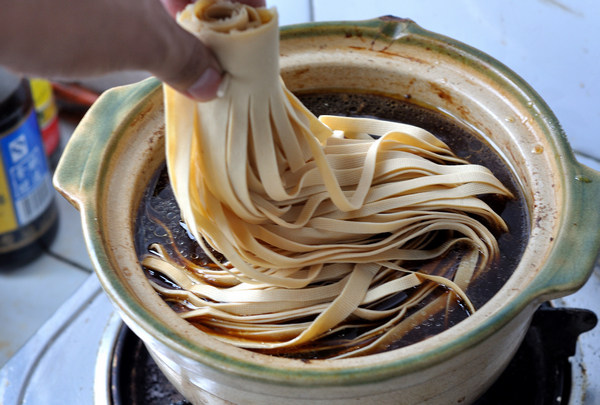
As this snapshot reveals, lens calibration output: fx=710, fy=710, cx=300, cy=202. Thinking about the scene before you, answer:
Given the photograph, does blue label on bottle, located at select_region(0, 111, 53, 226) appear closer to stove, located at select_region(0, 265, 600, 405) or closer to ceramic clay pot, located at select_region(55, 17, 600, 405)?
stove, located at select_region(0, 265, 600, 405)

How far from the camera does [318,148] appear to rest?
971 millimetres

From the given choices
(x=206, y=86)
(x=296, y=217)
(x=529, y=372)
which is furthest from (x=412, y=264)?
(x=206, y=86)

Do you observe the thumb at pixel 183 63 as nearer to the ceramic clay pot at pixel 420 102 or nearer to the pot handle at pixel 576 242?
the ceramic clay pot at pixel 420 102

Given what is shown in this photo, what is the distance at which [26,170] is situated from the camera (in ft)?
5.83

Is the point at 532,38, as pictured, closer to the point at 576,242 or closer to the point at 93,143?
the point at 576,242

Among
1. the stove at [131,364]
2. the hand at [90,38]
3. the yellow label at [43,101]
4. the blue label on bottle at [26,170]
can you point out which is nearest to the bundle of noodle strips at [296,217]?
the hand at [90,38]

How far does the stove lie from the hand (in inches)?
24.2

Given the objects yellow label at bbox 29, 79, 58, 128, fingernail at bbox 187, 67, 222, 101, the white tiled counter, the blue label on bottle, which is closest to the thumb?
fingernail at bbox 187, 67, 222, 101

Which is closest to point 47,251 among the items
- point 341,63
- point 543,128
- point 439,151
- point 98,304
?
point 98,304

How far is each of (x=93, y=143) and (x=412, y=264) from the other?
52 centimetres

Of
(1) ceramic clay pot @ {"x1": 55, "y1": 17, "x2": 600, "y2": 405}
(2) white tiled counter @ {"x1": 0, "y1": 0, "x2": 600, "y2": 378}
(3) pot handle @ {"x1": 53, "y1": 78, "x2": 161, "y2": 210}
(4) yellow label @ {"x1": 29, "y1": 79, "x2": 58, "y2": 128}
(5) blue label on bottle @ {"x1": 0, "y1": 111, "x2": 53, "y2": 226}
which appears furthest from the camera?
(4) yellow label @ {"x1": 29, "y1": 79, "x2": 58, "y2": 128}

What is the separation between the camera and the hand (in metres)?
0.64

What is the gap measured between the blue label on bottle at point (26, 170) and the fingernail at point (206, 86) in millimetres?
1005

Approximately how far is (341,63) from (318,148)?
333mm
